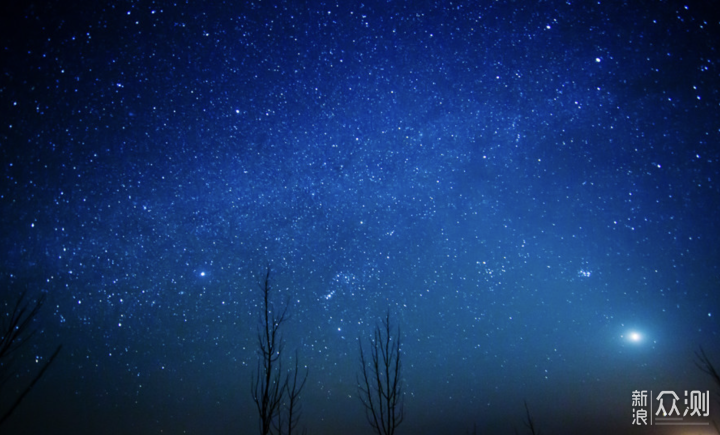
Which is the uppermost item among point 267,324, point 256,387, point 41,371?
Answer: point 267,324

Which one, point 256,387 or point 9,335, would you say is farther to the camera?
point 256,387

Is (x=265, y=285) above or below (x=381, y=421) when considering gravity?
above

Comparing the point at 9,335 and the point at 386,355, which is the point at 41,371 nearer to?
the point at 9,335

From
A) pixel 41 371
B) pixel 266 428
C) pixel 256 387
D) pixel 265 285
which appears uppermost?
pixel 265 285

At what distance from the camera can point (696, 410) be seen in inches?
464

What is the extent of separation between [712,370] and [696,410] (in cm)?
599

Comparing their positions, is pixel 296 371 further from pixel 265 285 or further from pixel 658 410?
pixel 658 410

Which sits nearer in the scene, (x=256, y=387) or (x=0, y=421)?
(x=0, y=421)

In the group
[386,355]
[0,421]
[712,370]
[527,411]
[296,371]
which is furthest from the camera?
[527,411]

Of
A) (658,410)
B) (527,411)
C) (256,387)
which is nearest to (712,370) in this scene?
(527,411)

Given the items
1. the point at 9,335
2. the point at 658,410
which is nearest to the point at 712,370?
the point at 658,410

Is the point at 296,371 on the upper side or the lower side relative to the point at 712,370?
lower

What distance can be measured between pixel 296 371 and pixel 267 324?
907 mm

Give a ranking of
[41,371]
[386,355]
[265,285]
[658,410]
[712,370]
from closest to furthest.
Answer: [41,371] < [265,285] < [386,355] < [712,370] < [658,410]
